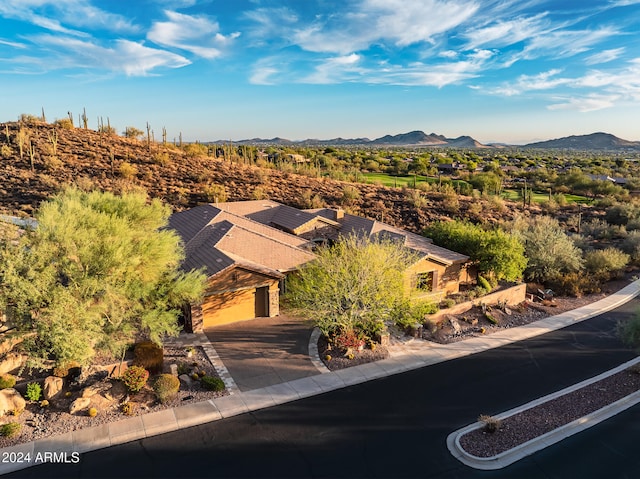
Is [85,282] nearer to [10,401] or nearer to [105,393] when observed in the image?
[105,393]

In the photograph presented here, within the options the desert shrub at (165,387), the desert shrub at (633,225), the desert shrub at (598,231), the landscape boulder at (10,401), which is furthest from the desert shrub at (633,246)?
the landscape boulder at (10,401)

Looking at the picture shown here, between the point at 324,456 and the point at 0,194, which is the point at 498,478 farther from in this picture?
the point at 0,194

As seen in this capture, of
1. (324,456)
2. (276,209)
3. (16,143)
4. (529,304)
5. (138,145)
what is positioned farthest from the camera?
(138,145)

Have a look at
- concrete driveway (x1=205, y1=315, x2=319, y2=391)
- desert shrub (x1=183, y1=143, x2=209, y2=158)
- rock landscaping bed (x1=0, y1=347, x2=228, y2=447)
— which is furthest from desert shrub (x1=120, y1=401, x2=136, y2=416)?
desert shrub (x1=183, y1=143, x2=209, y2=158)

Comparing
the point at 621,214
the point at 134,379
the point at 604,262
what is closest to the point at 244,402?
the point at 134,379

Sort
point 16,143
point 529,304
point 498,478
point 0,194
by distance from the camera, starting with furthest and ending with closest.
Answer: point 16,143, point 0,194, point 529,304, point 498,478

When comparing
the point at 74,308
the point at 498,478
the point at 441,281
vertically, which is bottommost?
the point at 498,478

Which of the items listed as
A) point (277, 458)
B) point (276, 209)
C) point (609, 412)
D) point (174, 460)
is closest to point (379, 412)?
point (277, 458)
